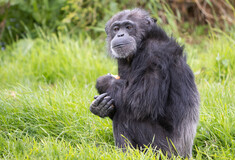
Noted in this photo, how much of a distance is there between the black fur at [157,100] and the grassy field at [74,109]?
312 mm

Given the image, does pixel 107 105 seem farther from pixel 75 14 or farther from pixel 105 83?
pixel 75 14

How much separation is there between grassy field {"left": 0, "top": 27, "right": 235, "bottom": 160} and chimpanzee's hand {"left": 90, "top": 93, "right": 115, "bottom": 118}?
0.38 metres

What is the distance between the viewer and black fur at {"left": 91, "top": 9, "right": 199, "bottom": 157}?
4.01 m

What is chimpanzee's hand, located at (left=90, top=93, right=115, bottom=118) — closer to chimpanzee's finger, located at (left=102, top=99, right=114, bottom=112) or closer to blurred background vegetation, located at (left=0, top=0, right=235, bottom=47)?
chimpanzee's finger, located at (left=102, top=99, right=114, bottom=112)

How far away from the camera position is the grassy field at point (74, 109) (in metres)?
3.97

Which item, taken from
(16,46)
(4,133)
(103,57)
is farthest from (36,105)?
(16,46)

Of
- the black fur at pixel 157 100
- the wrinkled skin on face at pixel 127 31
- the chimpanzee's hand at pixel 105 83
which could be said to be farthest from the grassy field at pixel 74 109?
the wrinkled skin on face at pixel 127 31

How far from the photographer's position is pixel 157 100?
3.99m

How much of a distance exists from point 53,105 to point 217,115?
2299mm

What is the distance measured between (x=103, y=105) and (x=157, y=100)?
0.71 meters

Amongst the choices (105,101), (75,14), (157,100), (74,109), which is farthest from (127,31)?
(75,14)

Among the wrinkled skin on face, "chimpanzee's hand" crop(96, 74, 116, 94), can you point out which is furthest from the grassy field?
the wrinkled skin on face

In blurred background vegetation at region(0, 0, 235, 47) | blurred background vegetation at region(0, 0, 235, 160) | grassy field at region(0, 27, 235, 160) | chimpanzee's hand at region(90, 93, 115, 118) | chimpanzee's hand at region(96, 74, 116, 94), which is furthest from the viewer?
blurred background vegetation at region(0, 0, 235, 47)

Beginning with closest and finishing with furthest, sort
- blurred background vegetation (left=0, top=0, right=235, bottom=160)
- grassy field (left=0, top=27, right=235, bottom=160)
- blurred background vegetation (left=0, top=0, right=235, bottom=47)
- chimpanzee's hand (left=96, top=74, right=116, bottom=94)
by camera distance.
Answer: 1. grassy field (left=0, top=27, right=235, bottom=160)
2. blurred background vegetation (left=0, top=0, right=235, bottom=160)
3. chimpanzee's hand (left=96, top=74, right=116, bottom=94)
4. blurred background vegetation (left=0, top=0, right=235, bottom=47)
